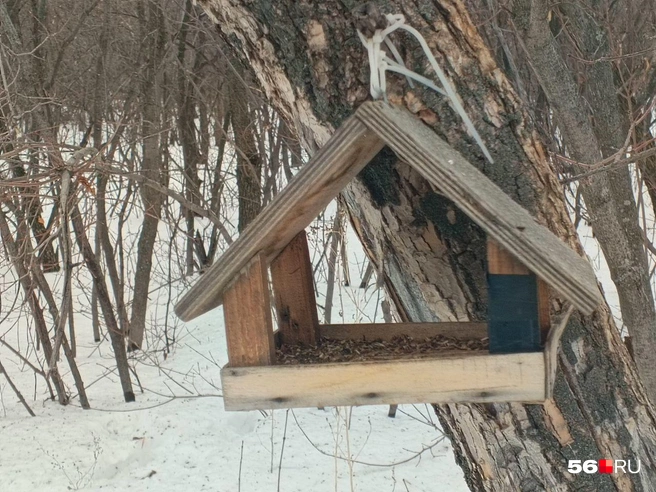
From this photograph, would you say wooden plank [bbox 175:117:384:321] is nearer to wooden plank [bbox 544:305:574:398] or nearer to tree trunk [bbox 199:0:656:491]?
tree trunk [bbox 199:0:656:491]

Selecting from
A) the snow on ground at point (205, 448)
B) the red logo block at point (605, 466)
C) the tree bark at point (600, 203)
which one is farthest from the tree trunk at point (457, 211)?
the snow on ground at point (205, 448)

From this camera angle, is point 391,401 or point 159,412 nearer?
point 391,401

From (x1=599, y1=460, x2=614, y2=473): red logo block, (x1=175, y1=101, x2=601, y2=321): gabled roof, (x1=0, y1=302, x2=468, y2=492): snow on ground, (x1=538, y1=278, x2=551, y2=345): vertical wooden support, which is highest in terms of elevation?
(x1=175, y1=101, x2=601, y2=321): gabled roof

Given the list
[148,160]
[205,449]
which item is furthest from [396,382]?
[148,160]

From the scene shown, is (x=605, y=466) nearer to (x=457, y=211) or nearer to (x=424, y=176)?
(x=457, y=211)

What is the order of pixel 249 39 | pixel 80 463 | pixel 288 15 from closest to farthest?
pixel 288 15 → pixel 249 39 → pixel 80 463

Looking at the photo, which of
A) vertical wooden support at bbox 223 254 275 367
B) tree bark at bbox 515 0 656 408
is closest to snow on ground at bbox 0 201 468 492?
tree bark at bbox 515 0 656 408

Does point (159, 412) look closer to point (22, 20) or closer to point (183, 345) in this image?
point (183, 345)

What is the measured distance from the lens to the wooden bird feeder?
3.64 ft

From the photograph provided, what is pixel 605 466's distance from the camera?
1.56 meters

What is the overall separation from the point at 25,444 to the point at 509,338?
458 cm

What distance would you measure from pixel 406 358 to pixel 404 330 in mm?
338

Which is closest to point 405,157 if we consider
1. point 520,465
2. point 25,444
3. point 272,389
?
point 272,389

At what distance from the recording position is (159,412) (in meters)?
5.34
